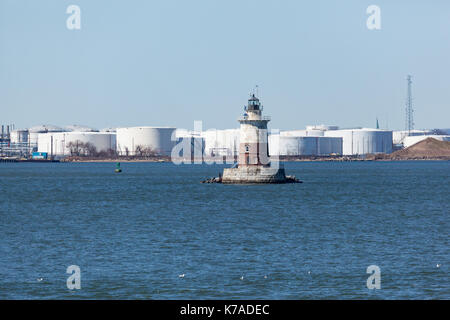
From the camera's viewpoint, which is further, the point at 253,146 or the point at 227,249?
the point at 253,146

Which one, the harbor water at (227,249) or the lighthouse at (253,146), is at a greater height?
the lighthouse at (253,146)

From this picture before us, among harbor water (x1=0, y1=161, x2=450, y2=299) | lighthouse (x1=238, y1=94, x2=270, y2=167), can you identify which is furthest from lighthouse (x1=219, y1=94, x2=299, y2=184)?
harbor water (x1=0, y1=161, x2=450, y2=299)

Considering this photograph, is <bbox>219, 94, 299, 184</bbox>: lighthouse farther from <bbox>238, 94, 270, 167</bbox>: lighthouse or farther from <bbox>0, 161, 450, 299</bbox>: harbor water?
<bbox>0, 161, 450, 299</bbox>: harbor water

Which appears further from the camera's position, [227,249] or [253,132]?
[253,132]

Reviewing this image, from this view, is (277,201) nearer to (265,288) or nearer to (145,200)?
(145,200)

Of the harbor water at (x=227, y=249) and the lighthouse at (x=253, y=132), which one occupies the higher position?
the lighthouse at (x=253, y=132)

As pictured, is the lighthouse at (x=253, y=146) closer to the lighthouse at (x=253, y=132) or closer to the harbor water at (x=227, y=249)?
the lighthouse at (x=253, y=132)

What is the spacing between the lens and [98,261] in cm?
4194

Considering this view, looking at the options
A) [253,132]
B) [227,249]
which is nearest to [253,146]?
[253,132]

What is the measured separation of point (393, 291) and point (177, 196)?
68.3m

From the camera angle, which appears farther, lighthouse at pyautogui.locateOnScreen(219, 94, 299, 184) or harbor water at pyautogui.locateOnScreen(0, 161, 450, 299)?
lighthouse at pyautogui.locateOnScreen(219, 94, 299, 184)

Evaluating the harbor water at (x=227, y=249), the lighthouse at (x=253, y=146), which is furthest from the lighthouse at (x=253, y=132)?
the harbor water at (x=227, y=249)

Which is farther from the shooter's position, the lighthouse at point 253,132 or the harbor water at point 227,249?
the lighthouse at point 253,132

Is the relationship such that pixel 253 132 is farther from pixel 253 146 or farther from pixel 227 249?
pixel 227 249
